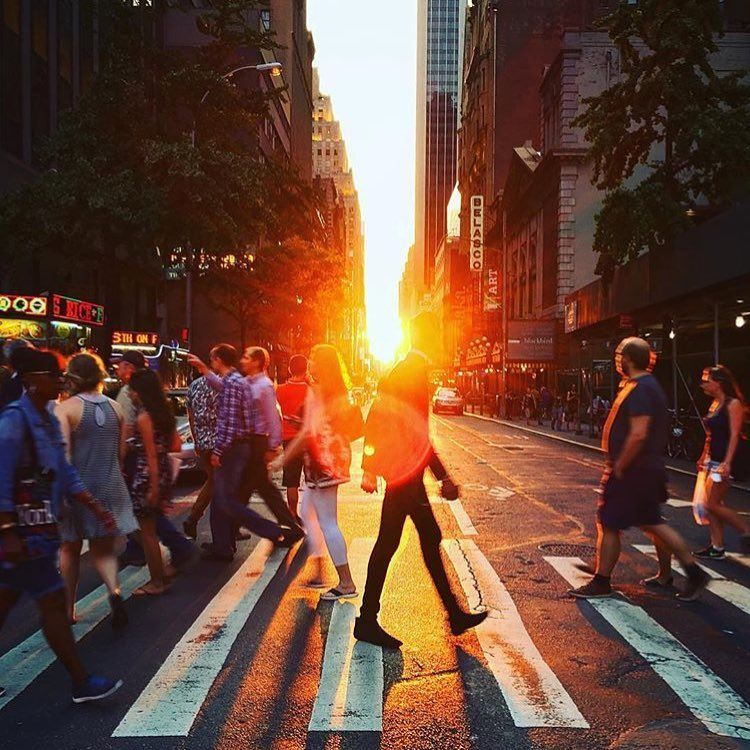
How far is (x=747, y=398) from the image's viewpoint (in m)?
20.6

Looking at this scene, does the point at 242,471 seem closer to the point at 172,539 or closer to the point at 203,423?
the point at 172,539

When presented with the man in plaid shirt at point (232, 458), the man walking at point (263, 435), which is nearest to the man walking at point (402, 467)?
the man in plaid shirt at point (232, 458)

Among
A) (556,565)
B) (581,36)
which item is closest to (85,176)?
(556,565)

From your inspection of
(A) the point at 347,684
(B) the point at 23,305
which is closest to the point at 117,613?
(A) the point at 347,684

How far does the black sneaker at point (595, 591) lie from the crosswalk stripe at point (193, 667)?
2.62 meters

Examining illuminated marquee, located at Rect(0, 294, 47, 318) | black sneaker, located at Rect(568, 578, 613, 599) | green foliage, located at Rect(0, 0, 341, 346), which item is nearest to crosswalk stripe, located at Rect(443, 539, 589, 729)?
black sneaker, located at Rect(568, 578, 613, 599)

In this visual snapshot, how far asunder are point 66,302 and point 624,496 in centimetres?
2092

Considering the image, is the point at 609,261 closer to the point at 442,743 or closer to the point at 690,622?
the point at 690,622

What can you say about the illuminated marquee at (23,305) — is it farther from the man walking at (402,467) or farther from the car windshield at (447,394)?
the car windshield at (447,394)

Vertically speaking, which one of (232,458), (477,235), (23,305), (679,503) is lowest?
(679,503)

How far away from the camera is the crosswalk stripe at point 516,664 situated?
4.19 meters

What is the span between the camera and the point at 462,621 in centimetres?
552

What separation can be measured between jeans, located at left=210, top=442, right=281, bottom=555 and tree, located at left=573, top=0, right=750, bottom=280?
56.9 ft

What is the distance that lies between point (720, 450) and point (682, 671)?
3.69m
